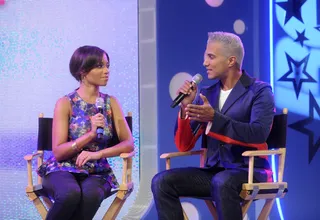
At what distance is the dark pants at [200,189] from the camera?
2.99m

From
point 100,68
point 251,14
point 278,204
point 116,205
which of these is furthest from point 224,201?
point 251,14

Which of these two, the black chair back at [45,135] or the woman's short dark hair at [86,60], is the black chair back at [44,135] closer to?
the black chair back at [45,135]

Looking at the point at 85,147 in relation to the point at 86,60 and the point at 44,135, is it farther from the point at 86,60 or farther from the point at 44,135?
the point at 86,60

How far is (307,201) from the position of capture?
4262 mm

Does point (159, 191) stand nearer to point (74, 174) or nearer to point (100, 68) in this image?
point (74, 174)

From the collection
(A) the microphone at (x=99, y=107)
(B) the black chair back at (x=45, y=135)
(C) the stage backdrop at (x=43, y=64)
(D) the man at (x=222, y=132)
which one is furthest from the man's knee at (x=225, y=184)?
(C) the stage backdrop at (x=43, y=64)

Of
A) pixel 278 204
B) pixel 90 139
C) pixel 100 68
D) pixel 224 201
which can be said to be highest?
pixel 100 68

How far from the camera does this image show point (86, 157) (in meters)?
3.34

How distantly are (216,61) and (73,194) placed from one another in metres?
1.11

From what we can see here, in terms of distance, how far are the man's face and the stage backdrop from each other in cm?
128

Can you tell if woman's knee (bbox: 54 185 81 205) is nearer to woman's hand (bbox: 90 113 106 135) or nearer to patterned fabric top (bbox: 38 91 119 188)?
patterned fabric top (bbox: 38 91 119 188)

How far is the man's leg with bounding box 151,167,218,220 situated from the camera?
3.12m

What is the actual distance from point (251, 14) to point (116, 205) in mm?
1803

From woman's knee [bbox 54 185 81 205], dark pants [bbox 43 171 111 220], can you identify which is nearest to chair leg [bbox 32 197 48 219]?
dark pants [bbox 43 171 111 220]
